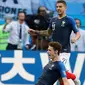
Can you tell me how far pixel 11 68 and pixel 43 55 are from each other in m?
0.72

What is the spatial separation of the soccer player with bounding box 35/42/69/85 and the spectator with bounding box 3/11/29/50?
4.05 meters

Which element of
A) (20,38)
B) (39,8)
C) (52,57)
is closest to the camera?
(52,57)

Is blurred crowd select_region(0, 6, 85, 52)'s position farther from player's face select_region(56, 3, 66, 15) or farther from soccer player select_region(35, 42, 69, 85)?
soccer player select_region(35, 42, 69, 85)

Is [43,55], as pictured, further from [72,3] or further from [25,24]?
[72,3]

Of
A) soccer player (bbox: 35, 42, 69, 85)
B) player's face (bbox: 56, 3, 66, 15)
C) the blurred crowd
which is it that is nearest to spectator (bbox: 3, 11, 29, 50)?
the blurred crowd

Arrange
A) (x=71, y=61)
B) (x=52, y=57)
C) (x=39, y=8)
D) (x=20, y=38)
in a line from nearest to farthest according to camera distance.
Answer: (x=52, y=57)
(x=71, y=61)
(x=20, y=38)
(x=39, y=8)

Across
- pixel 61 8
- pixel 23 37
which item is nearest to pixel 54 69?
pixel 61 8

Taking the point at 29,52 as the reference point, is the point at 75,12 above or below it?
above

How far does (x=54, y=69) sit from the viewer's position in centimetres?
764

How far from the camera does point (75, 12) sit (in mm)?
13203

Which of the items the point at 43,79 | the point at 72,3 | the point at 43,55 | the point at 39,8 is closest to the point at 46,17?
the point at 39,8

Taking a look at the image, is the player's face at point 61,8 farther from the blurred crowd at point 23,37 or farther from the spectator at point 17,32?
the spectator at point 17,32

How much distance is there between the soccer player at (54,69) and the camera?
24.7ft

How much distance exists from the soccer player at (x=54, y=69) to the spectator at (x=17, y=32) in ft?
13.3
